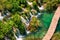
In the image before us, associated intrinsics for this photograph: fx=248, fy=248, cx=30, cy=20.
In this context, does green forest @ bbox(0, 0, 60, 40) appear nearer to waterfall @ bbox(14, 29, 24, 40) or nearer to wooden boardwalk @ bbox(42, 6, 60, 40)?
waterfall @ bbox(14, 29, 24, 40)

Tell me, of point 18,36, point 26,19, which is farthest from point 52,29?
point 26,19

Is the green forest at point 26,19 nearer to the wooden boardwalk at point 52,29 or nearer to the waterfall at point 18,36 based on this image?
the waterfall at point 18,36

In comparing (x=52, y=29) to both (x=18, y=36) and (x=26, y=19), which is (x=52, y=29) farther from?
(x=26, y=19)

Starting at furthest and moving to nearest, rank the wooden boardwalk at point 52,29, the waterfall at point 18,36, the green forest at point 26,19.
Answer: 1. the waterfall at point 18,36
2. the green forest at point 26,19
3. the wooden boardwalk at point 52,29

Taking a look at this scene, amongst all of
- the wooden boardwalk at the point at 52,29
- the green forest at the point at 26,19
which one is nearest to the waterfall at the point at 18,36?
the green forest at the point at 26,19

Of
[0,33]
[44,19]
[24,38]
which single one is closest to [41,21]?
[44,19]

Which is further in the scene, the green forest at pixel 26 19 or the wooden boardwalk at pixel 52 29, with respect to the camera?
the green forest at pixel 26 19

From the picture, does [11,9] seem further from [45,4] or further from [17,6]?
[45,4]

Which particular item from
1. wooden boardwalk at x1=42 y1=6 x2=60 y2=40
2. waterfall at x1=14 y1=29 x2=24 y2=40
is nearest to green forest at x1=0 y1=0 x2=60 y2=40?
waterfall at x1=14 y1=29 x2=24 y2=40
